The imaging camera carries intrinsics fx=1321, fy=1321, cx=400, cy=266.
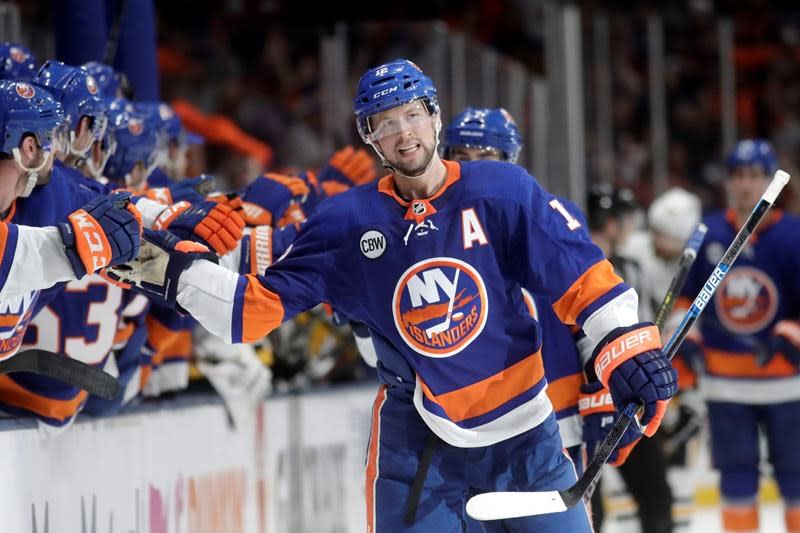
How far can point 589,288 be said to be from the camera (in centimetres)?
245

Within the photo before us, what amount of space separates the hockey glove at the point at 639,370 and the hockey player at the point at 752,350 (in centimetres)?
221

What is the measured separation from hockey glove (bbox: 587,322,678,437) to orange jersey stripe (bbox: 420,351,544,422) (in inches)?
7.5

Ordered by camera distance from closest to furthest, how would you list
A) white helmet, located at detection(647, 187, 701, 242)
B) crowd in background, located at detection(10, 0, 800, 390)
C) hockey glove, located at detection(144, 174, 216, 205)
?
hockey glove, located at detection(144, 174, 216, 205)
white helmet, located at detection(647, 187, 701, 242)
crowd in background, located at detection(10, 0, 800, 390)

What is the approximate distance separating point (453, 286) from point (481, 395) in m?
0.22

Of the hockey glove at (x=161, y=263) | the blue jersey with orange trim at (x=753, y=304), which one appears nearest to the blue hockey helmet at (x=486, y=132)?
the hockey glove at (x=161, y=263)

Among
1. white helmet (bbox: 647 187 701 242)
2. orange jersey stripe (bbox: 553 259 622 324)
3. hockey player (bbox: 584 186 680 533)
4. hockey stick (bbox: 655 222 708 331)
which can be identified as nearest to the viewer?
orange jersey stripe (bbox: 553 259 622 324)

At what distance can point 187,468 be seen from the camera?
3715 millimetres

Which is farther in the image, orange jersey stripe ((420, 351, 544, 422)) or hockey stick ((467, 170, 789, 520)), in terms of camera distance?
orange jersey stripe ((420, 351, 544, 422))

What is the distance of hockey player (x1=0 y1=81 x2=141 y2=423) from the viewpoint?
7.86 ft

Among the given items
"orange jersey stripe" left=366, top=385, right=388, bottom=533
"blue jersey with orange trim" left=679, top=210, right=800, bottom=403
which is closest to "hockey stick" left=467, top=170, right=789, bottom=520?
"orange jersey stripe" left=366, top=385, right=388, bottom=533

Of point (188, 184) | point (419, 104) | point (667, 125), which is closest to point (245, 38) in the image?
point (667, 125)

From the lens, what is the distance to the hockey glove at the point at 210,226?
2.70 meters

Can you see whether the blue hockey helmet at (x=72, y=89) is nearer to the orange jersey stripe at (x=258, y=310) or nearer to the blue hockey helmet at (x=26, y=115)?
the blue hockey helmet at (x=26, y=115)

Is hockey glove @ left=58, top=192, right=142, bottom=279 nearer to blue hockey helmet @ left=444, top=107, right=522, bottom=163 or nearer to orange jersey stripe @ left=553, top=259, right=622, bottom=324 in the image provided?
orange jersey stripe @ left=553, top=259, right=622, bottom=324
